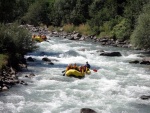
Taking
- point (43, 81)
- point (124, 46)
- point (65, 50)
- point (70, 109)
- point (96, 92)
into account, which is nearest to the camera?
point (70, 109)

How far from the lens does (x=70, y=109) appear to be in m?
18.6

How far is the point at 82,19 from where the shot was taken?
196 feet

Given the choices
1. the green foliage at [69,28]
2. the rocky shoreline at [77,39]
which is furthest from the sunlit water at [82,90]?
the green foliage at [69,28]

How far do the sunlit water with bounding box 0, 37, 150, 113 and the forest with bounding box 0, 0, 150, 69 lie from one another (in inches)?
117

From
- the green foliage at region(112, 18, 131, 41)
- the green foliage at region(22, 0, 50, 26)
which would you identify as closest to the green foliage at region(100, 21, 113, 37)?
the green foliage at region(112, 18, 131, 41)

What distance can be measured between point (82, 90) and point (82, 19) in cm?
3839

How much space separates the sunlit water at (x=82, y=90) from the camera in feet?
62.2

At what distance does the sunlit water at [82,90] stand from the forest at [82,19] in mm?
2971

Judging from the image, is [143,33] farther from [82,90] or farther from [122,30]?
[82,90]

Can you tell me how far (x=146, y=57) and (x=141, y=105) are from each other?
1524cm

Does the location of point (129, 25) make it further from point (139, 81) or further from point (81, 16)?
point (139, 81)

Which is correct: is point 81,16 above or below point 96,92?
above

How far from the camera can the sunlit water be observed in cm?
1895

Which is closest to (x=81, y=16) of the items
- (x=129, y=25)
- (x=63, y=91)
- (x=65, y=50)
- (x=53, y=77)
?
(x=129, y=25)
